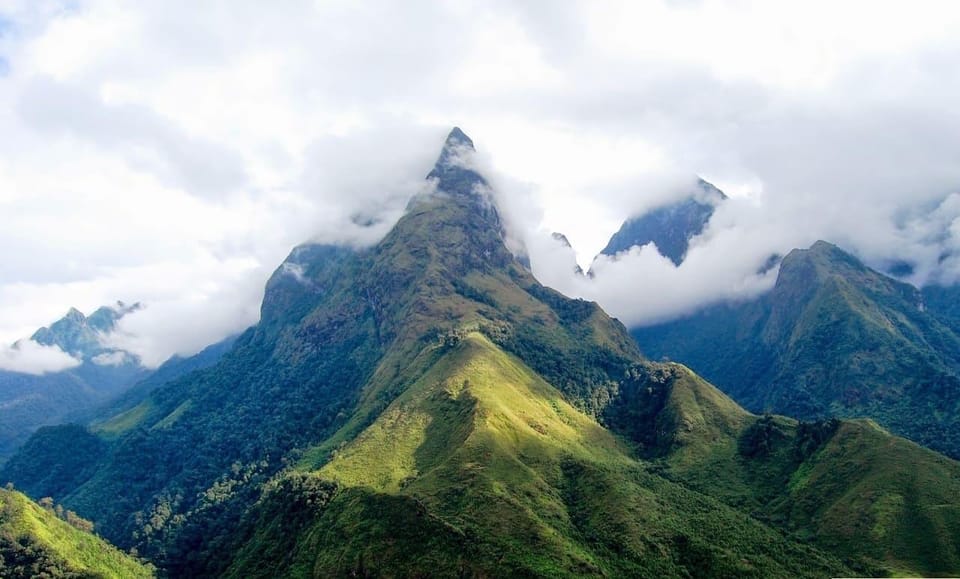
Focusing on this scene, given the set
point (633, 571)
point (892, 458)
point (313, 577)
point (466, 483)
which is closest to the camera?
point (633, 571)

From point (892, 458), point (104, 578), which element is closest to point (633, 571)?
point (892, 458)

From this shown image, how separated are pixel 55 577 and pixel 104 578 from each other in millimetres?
13230

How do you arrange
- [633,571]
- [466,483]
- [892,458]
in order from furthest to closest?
1. [892,458]
2. [466,483]
3. [633,571]

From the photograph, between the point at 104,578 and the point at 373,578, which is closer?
the point at 373,578

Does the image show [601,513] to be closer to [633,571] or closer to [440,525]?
[633,571]

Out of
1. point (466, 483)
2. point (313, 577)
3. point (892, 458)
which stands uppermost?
point (892, 458)

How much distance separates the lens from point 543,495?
181 m

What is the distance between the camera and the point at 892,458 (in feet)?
631

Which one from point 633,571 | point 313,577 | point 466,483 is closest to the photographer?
point 633,571

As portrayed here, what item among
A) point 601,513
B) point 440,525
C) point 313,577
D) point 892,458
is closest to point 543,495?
point 601,513

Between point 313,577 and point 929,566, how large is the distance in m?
142

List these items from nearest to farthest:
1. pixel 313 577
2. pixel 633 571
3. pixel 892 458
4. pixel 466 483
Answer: pixel 633 571
pixel 313 577
pixel 466 483
pixel 892 458

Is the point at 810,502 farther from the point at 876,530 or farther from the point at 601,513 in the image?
the point at 601,513

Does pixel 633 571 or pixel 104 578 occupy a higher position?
pixel 633 571
